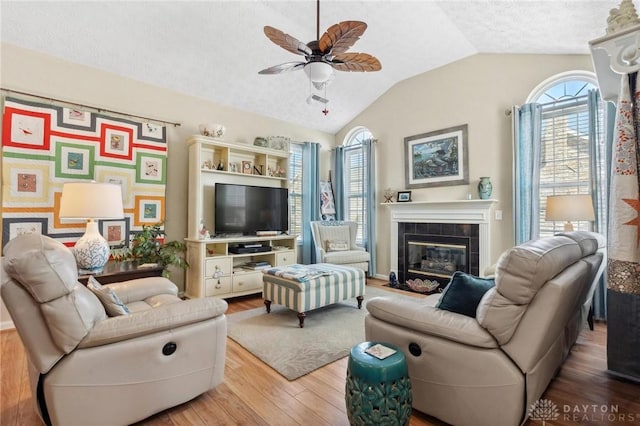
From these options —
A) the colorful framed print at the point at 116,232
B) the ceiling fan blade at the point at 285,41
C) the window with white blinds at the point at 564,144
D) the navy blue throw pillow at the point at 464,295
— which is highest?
the ceiling fan blade at the point at 285,41

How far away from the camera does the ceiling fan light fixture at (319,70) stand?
2350 millimetres

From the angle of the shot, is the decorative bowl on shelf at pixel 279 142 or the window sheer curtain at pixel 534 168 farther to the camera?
the decorative bowl on shelf at pixel 279 142

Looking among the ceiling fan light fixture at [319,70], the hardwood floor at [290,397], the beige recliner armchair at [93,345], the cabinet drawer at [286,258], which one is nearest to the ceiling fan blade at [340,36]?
the ceiling fan light fixture at [319,70]

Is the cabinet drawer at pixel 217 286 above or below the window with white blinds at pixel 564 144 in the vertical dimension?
below

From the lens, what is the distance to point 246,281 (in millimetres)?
4051

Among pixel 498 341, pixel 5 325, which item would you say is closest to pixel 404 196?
pixel 498 341

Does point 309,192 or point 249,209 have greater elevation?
point 309,192

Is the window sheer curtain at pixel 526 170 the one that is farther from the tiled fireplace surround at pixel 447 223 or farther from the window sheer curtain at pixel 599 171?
the window sheer curtain at pixel 599 171

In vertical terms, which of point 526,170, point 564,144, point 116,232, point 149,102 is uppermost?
point 149,102

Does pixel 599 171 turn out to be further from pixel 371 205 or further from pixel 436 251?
pixel 371 205

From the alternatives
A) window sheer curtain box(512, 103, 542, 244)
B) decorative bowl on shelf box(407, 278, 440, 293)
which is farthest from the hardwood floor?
decorative bowl on shelf box(407, 278, 440, 293)

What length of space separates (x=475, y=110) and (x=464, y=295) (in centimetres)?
343

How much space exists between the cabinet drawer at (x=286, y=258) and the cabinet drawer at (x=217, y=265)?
0.78m

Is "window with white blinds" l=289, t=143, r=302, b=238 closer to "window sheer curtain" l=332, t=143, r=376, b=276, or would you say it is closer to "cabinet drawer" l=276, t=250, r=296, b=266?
"cabinet drawer" l=276, t=250, r=296, b=266
